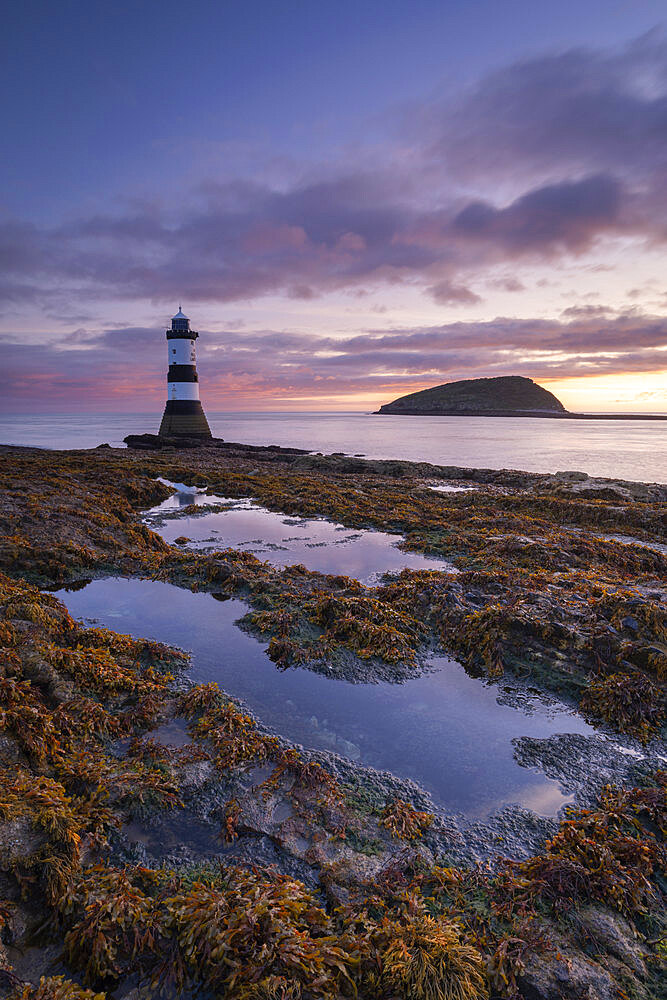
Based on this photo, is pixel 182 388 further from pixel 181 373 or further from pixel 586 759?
pixel 586 759

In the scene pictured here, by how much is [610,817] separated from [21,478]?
17.7 meters

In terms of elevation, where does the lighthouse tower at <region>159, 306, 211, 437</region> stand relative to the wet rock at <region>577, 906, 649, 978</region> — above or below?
above

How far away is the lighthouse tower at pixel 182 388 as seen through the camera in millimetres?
46344

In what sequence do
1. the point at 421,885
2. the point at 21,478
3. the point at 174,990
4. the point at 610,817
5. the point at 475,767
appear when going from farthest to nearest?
the point at 21,478 < the point at 475,767 < the point at 610,817 < the point at 421,885 < the point at 174,990

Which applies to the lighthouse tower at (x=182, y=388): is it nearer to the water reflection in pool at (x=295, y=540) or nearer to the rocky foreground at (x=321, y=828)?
the water reflection in pool at (x=295, y=540)

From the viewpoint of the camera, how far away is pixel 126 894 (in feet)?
→ 9.71

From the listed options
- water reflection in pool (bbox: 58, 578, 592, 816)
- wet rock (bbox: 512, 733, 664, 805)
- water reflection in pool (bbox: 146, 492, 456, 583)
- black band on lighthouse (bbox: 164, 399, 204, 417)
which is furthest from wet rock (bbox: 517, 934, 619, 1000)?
black band on lighthouse (bbox: 164, 399, 204, 417)

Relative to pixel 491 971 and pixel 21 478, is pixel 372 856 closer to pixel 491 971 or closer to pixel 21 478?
pixel 491 971

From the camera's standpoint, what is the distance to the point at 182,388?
160ft

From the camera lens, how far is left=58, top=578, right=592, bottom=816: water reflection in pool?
4301 millimetres

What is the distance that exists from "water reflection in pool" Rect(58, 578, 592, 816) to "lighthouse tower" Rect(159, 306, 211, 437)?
44.1m

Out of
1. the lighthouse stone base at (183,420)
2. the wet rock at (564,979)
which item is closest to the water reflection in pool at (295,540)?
the wet rock at (564,979)

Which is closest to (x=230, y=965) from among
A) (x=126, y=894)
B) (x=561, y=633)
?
(x=126, y=894)

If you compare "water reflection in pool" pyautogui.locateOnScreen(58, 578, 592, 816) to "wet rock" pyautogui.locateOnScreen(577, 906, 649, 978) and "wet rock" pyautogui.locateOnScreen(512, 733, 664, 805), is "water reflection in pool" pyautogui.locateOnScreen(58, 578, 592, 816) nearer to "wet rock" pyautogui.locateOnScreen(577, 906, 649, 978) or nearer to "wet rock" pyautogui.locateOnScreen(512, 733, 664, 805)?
"wet rock" pyautogui.locateOnScreen(512, 733, 664, 805)
